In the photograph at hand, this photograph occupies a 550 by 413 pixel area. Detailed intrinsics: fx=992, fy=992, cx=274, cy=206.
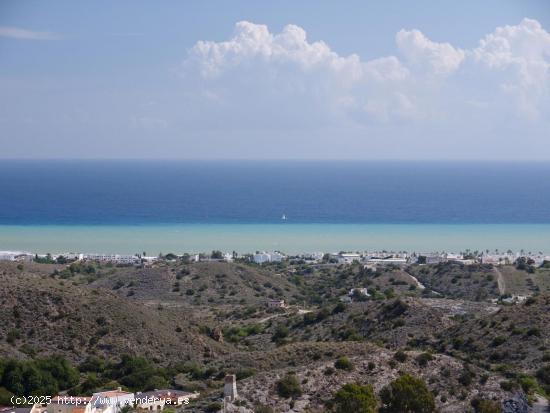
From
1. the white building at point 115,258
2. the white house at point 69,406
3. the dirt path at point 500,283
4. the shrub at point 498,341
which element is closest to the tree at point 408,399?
the white house at point 69,406

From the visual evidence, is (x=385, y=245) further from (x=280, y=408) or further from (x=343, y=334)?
(x=280, y=408)

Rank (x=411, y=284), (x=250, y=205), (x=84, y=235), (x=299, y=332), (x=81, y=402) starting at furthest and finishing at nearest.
A: (x=250, y=205) → (x=84, y=235) → (x=411, y=284) → (x=299, y=332) → (x=81, y=402)

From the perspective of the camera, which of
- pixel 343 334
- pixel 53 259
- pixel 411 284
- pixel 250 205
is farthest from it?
pixel 250 205

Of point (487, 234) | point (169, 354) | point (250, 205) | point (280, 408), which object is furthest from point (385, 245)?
point (280, 408)

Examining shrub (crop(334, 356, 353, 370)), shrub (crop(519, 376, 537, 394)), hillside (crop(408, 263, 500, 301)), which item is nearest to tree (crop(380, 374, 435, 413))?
shrub (crop(334, 356, 353, 370))

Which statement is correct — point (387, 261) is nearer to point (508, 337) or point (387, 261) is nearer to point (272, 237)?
point (272, 237)

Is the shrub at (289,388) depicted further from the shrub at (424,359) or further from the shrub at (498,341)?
the shrub at (498,341)

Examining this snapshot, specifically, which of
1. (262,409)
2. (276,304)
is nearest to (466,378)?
(262,409)

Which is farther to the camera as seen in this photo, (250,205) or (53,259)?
(250,205)
